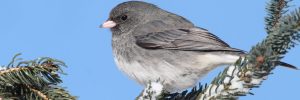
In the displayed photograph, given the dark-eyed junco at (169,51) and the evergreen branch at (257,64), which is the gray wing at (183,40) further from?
the evergreen branch at (257,64)

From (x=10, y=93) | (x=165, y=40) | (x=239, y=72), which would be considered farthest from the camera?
(x=165, y=40)

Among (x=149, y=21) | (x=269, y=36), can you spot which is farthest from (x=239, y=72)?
(x=149, y=21)

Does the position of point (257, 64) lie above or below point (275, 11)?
below

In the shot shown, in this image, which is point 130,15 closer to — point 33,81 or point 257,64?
point 33,81

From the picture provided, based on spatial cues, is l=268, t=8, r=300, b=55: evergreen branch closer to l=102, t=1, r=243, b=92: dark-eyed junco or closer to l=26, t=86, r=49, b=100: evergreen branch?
l=26, t=86, r=49, b=100: evergreen branch

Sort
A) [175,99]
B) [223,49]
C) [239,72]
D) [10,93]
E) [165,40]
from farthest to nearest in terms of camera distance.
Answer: [165,40]
[223,49]
[175,99]
[10,93]
[239,72]

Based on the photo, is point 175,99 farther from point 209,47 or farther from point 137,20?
point 137,20

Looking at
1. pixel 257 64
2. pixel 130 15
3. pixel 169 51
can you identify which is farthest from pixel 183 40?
pixel 257 64
